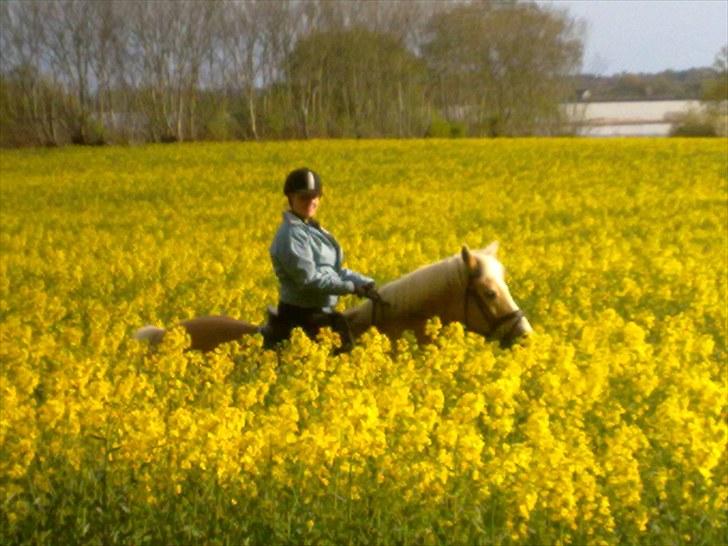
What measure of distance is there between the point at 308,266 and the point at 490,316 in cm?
110

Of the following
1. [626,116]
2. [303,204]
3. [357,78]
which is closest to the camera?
[303,204]

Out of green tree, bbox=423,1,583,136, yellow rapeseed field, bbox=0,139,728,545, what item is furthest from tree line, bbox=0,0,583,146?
yellow rapeseed field, bbox=0,139,728,545

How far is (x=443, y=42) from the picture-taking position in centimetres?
8550

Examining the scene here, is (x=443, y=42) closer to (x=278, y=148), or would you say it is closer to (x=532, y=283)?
(x=278, y=148)

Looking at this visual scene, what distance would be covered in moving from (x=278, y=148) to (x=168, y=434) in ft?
149

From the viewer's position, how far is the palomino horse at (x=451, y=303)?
9.20 meters

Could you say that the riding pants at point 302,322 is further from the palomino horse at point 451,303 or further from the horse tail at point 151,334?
the horse tail at point 151,334

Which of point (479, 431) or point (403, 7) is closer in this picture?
point (479, 431)

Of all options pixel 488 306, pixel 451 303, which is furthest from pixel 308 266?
pixel 488 306

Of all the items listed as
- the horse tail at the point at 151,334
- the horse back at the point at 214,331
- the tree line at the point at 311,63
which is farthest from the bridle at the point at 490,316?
the tree line at the point at 311,63

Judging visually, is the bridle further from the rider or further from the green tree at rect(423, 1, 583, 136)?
the green tree at rect(423, 1, 583, 136)

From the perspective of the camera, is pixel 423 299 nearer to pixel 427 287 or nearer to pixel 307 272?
pixel 427 287

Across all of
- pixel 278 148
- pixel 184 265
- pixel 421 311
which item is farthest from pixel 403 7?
pixel 421 311

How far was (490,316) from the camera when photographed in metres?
9.23
